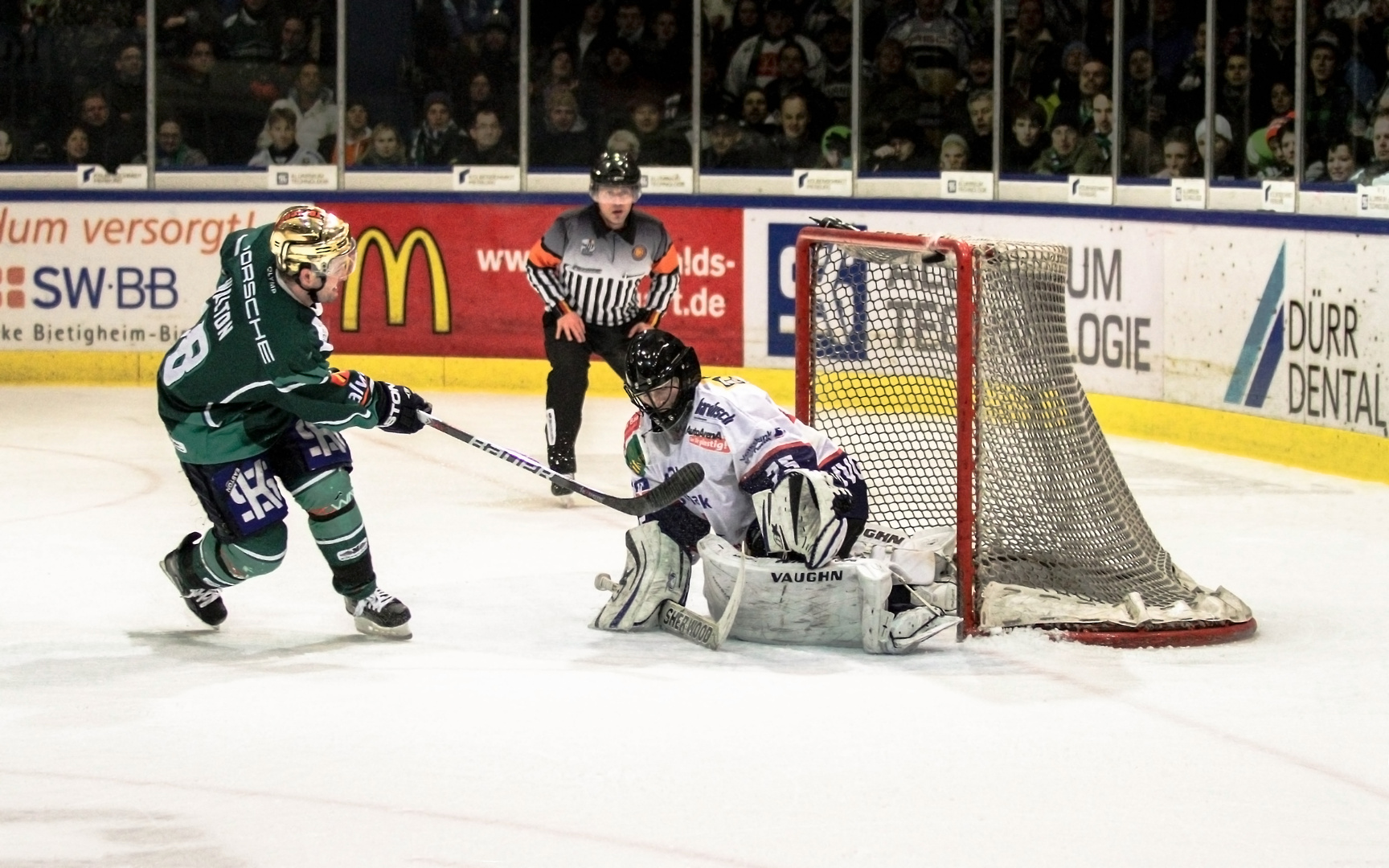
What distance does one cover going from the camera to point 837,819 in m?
3.62

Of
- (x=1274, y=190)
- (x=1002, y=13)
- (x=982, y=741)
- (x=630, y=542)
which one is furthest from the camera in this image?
(x=1002, y=13)

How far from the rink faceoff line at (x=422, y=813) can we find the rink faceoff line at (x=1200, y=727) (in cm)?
117

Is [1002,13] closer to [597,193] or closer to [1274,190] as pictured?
[1274,190]

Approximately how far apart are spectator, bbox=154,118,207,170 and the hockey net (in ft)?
16.8

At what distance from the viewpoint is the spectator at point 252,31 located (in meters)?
10.3

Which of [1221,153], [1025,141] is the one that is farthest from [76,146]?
[1221,153]

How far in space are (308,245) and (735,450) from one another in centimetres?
104

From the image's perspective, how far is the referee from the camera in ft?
23.6

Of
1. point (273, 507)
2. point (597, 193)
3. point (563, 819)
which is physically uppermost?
point (597, 193)

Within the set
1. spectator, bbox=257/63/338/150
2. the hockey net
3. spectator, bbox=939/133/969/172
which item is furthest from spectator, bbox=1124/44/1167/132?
spectator, bbox=257/63/338/150

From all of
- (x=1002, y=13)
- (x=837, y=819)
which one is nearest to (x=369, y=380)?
(x=837, y=819)

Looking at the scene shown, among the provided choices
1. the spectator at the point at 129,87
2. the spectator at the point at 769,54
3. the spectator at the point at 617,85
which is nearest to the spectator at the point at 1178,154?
the spectator at the point at 769,54

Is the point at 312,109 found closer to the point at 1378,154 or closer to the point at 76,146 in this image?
the point at 76,146

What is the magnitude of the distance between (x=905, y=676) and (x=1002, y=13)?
17.9 feet
